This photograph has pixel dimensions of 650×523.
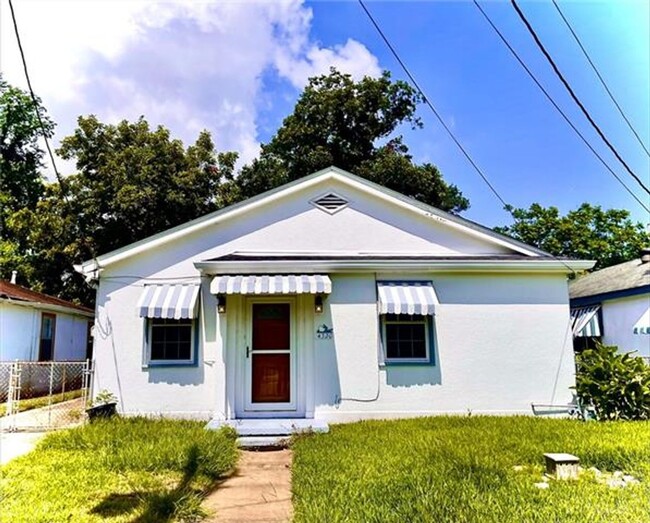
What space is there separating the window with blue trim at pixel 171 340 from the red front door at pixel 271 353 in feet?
5.30

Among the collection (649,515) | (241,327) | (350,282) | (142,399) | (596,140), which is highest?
(596,140)

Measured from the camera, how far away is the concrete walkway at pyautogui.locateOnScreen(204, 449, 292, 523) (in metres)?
5.88

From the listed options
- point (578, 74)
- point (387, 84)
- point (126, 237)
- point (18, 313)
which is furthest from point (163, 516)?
point (387, 84)

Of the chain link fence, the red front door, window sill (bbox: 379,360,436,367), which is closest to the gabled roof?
the red front door

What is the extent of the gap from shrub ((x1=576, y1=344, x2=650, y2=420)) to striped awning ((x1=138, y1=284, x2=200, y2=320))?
958 centimetres

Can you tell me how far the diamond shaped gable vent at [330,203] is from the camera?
13.4m

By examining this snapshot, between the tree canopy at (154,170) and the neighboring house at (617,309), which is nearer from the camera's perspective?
the neighboring house at (617,309)

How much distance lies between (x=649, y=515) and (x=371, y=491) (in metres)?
3.17

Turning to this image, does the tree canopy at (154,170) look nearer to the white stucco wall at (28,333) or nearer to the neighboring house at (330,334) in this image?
the white stucco wall at (28,333)

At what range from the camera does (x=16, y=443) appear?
962 cm

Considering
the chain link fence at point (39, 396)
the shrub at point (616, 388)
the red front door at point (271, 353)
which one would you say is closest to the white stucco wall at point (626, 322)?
the shrub at point (616, 388)

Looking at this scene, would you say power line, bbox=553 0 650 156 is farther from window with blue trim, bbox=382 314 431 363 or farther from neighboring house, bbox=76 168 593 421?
window with blue trim, bbox=382 314 431 363

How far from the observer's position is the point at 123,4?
902 centimetres

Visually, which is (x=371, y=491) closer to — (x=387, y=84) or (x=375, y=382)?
(x=375, y=382)
